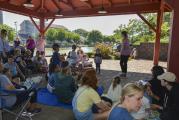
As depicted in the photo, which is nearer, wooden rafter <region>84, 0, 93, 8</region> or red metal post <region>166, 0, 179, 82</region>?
red metal post <region>166, 0, 179, 82</region>

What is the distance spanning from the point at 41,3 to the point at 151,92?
10.8 m

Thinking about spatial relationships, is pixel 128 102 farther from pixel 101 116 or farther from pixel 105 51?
pixel 105 51

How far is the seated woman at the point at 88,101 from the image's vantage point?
360 cm

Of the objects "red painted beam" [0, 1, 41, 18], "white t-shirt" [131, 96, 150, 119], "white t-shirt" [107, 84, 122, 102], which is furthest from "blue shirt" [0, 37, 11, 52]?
"white t-shirt" [131, 96, 150, 119]

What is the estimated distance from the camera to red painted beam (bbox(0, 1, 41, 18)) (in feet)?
38.1

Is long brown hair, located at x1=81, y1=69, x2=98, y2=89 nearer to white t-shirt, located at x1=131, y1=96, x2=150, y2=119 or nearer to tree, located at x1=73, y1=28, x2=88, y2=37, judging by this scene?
white t-shirt, located at x1=131, y1=96, x2=150, y2=119

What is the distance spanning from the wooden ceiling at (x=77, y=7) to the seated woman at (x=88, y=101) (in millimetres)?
8594

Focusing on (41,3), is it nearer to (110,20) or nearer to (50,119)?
(50,119)

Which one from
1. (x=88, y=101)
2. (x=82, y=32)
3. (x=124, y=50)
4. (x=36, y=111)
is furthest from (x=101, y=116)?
(x=82, y=32)

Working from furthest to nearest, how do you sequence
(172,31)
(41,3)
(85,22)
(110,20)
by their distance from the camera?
(85,22)
(110,20)
(41,3)
(172,31)

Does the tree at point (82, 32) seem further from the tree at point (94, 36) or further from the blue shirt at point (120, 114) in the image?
the blue shirt at point (120, 114)

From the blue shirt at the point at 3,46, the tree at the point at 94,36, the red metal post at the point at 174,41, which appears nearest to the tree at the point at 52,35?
the tree at the point at 94,36

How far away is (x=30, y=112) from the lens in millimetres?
4629

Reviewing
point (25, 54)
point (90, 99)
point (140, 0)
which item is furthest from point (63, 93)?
point (140, 0)
